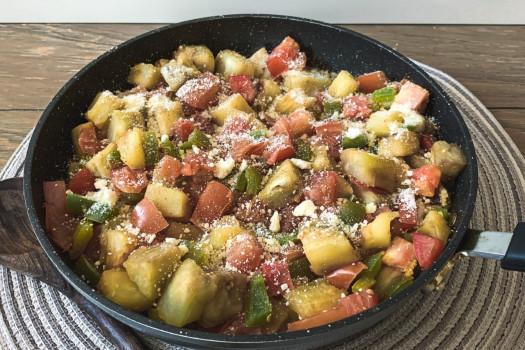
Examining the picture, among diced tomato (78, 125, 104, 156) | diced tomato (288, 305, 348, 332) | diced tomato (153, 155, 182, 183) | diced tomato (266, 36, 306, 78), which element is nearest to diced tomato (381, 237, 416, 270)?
diced tomato (288, 305, 348, 332)

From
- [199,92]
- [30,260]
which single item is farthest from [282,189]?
[30,260]

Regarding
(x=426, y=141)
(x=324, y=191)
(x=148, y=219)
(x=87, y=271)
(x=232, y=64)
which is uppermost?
(x=232, y=64)

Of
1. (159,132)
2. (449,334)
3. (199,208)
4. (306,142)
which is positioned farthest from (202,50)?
(449,334)

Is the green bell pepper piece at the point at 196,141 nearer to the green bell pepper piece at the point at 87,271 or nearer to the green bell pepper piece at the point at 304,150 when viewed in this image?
the green bell pepper piece at the point at 304,150

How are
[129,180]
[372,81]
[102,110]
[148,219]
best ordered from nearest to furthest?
1. [148,219]
2. [129,180]
3. [102,110]
4. [372,81]

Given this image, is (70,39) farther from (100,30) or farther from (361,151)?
(361,151)

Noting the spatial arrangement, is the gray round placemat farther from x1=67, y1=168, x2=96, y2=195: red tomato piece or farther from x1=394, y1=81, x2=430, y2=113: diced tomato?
x1=394, y1=81, x2=430, y2=113: diced tomato

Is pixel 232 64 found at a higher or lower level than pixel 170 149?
higher

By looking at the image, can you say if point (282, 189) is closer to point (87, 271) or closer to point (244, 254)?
point (244, 254)
